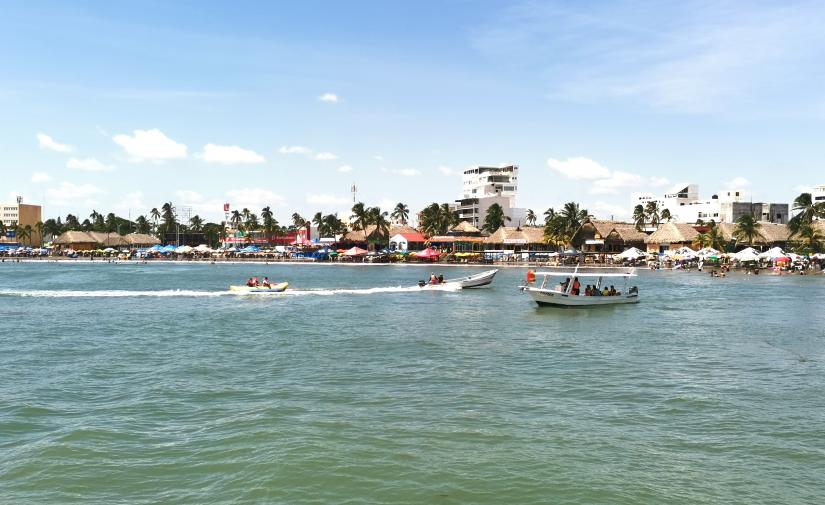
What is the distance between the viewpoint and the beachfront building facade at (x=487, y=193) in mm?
151750

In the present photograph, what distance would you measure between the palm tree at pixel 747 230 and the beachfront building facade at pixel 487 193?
6080 cm

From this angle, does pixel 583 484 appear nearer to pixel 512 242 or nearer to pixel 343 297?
pixel 343 297

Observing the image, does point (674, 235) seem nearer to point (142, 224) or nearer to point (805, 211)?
point (805, 211)

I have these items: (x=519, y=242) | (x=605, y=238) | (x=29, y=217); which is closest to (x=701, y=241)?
(x=605, y=238)

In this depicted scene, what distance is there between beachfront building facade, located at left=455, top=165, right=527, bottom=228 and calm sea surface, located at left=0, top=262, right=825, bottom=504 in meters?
118

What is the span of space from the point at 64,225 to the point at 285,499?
19959 centimetres

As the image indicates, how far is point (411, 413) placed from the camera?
Result: 16516 millimetres

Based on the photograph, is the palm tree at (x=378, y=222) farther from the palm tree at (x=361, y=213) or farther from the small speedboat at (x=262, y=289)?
the small speedboat at (x=262, y=289)

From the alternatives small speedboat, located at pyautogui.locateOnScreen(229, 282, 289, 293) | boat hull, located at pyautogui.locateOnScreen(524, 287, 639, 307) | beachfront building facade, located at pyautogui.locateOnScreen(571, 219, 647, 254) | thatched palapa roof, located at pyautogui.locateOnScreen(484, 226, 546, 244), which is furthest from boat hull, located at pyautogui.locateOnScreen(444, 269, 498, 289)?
thatched palapa roof, located at pyautogui.locateOnScreen(484, 226, 546, 244)

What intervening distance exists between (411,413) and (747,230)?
8781 centimetres

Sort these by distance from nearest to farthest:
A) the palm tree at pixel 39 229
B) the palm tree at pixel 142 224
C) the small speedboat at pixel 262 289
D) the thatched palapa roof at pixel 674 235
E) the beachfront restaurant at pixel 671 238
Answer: the small speedboat at pixel 262 289, the thatched palapa roof at pixel 674 235, the beachfront restaurant at pixel 671 238, the palm tree at pixel 39 229, the palm tree at pixel 142 224

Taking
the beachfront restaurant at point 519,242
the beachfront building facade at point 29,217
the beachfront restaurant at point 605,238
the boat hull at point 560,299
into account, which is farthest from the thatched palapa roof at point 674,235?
the beachfront building facade at point 29,217

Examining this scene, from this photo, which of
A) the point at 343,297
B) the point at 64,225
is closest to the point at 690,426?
the point at 343,297

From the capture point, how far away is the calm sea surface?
12.3 metres
